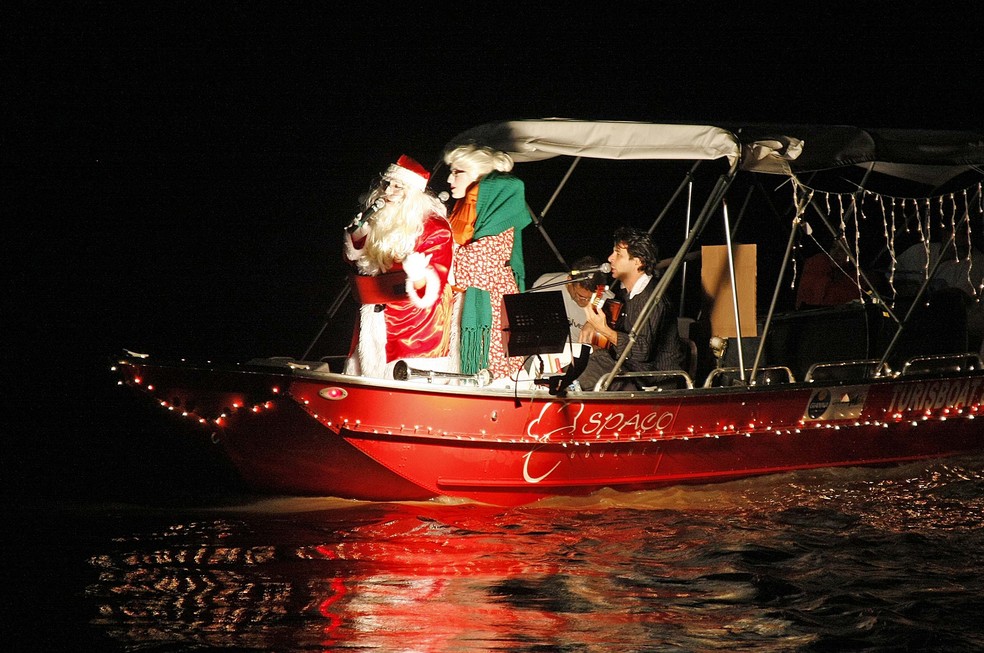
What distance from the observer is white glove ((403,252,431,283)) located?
20.8ft

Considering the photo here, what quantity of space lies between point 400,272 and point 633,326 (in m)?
1.51

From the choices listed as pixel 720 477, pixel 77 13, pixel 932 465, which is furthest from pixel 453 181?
pixel 77 13

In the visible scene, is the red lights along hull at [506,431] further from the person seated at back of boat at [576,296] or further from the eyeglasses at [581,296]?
the eyeglasses at [581,296]

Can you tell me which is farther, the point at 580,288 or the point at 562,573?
the point at 580,288

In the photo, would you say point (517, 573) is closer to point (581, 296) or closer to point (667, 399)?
point (667, 399)

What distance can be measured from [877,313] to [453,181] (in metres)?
3.36

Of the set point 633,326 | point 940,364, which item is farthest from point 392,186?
point 940,364

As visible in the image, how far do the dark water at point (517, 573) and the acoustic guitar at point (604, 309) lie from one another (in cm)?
98

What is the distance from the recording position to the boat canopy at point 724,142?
6383 millimetres

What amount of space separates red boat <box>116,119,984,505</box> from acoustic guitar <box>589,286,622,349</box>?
0.86 feet

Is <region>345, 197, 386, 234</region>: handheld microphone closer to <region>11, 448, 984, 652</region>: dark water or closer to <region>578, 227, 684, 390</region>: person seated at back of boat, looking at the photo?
<region>578, 227, 684, 390</region>: person seated at back of boat

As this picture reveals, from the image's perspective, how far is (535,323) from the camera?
6.16 metres

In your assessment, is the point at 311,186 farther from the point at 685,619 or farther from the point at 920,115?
the point at 685,619

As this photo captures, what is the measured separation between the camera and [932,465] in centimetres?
786
